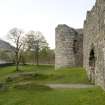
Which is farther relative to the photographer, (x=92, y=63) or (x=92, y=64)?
(x=92, y=63)

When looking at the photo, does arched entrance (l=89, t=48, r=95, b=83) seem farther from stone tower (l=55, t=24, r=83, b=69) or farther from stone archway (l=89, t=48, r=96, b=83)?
stone tower (l=55, t=24, r=83, b=69)

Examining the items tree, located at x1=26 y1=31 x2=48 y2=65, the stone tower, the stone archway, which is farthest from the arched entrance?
tree, located at x1=26 y1=31 x2=48 y2=65

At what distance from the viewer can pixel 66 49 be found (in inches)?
1271

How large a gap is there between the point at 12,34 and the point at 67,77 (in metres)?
22.5

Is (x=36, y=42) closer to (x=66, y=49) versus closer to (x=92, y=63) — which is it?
(x=66, y=49)

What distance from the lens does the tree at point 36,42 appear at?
5088 cm

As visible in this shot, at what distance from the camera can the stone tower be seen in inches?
1261

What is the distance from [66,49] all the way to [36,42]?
69.6 ft

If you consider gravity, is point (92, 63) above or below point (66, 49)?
below

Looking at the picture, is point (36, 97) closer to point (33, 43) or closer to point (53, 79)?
point (53, 79)

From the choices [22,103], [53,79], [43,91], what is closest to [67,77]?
[53,79]

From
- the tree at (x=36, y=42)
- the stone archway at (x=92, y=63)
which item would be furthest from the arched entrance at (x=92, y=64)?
the tree at (x=36, y=42)

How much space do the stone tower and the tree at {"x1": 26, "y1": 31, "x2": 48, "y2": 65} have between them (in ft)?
59.7

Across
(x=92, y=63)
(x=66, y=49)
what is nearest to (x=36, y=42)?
(x=66, y=49)
